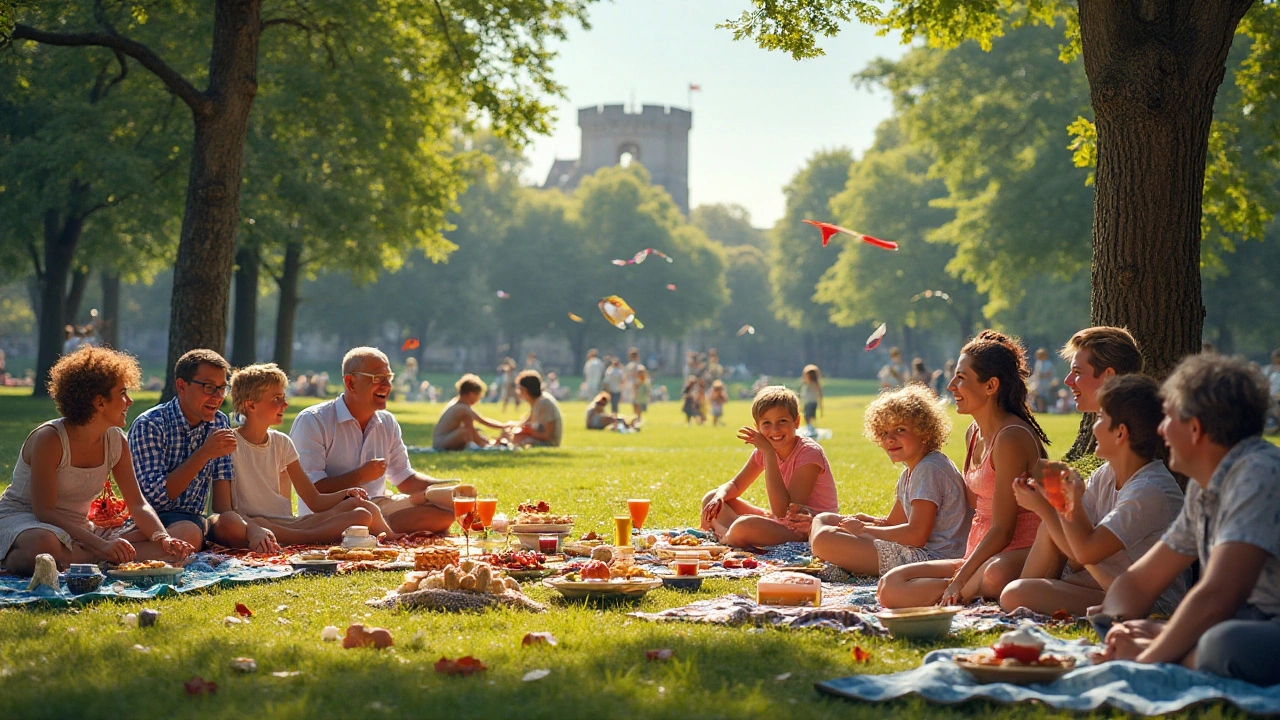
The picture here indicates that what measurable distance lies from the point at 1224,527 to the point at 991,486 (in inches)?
87.8

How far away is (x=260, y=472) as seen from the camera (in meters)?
8.62

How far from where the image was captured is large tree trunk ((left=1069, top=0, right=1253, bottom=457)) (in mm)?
8594

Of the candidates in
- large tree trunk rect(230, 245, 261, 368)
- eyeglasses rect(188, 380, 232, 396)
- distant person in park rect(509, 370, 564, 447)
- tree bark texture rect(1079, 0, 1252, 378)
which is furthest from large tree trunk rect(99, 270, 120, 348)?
tree bark texture rect(1079, 0, 1252, 378)

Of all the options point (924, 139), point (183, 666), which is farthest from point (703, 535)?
point (924, 139)

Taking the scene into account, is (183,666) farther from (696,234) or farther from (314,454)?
(696,234)

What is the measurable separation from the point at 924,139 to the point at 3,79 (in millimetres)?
23756

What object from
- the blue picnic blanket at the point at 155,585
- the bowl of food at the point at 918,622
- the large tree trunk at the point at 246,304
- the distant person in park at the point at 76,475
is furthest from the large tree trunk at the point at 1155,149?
the large tree trunk at the point at 246,304

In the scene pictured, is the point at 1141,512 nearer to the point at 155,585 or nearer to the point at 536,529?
the point at 536,529

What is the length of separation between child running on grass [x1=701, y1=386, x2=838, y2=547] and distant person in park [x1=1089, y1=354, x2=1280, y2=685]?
394cm

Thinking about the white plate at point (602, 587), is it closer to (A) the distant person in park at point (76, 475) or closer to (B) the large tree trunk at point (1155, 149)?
(A) the distant person in park at point (76, 475)

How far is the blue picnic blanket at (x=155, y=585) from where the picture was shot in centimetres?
636

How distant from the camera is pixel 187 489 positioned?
Result: 8.23 metres

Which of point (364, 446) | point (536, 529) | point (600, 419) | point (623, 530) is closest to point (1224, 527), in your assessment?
point (623, 530)

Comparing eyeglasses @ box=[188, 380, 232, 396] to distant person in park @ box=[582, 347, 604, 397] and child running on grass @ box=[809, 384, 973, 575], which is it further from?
distant person in park @ box=[582, 347, 604, 397]
